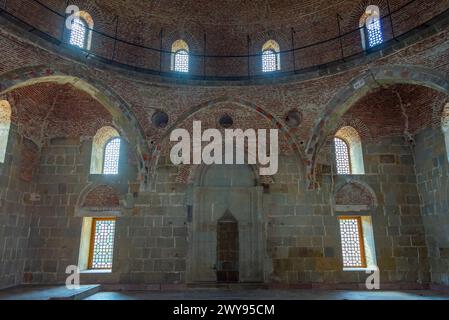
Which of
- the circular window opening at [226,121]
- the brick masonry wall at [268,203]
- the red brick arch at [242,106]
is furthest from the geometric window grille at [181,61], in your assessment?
the circular window opening at [226,121]

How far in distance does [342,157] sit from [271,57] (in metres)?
4.77

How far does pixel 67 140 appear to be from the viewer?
479 inches

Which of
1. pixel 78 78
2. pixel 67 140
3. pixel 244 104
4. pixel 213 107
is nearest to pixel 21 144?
pixel 67 140

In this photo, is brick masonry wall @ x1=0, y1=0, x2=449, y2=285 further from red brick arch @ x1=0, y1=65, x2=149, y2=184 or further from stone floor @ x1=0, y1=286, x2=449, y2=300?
stone floor @ x1=0, y1=286, x2=449, y2=300

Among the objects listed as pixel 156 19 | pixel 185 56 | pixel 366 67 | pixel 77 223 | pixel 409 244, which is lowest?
pixel 409 244

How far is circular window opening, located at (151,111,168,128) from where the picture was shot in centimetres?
1181

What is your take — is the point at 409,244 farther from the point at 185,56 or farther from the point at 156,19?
the point at 156,19

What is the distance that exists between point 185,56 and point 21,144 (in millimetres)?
6618

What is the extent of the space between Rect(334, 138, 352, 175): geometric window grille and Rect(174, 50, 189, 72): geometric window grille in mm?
6464

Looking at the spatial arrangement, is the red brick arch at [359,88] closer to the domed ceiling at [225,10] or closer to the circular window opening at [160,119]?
the domed ceiling at [225,10]

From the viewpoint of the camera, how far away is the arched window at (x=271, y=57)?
12744 millimetres

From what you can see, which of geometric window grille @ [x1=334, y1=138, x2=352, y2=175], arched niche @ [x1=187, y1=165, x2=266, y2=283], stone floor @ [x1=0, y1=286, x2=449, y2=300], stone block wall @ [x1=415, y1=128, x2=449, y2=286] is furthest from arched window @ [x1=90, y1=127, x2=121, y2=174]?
stone block wall @ [x1=415, y1=128, x2=449, y2=286]

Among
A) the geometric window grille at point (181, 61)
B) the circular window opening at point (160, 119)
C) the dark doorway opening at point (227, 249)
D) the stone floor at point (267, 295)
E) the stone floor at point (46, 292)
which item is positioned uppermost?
the geometric window grille at point (181, 61)

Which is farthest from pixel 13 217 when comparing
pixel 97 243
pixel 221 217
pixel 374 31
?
pixel 374 31
